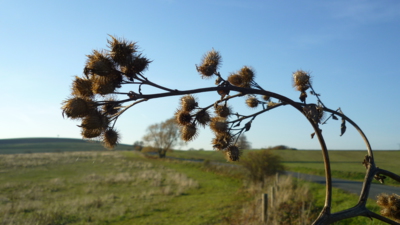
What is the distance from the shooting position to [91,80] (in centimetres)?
202

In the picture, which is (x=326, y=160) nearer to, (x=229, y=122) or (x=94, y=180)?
(x=229, y=122)

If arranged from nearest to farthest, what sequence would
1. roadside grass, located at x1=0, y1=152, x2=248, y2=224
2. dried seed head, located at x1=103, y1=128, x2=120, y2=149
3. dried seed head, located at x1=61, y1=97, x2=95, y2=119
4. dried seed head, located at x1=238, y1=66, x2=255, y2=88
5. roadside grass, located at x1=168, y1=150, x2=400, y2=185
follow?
1. dried seed head, located at x1=61, y1=97, x2=95, y2=119
2. dried seed head, located at x1=103, y1=128, x2=120, y2=149
3. dried seed head, located at x1=238, y1=66, x2=255, y2=88
4. roadside grass, located at x1=0, y1=152, x2=248, y2=224
5. roadside grass, located at x1=168, y1=150, x2=400, y2=185

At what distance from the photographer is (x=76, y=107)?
188cm

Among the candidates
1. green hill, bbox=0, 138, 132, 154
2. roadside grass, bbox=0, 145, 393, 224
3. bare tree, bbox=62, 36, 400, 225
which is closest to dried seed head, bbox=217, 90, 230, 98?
bare tree, bbox=62, 36, 400, 225

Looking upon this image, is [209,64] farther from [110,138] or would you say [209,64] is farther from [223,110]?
[110,138]

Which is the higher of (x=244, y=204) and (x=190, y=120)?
(x=190, y=120)

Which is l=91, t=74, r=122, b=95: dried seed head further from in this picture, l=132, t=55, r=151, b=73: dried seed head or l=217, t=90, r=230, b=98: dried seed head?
l=217, t=90, r=230, b=98: dried seed head

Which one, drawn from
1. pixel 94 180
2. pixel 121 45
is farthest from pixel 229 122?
pixel 94 180

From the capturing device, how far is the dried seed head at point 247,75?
265 centimetres

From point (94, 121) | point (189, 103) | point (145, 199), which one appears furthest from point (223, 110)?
point (145, 199)

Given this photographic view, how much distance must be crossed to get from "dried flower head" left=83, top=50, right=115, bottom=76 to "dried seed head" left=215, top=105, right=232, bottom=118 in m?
0.86

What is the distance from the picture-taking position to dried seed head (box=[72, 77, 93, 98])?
202 centimetres

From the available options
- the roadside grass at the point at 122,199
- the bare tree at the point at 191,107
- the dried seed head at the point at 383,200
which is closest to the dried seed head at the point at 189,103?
the bare tree at the point at 191,107

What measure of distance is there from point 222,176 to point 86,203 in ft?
57.1
